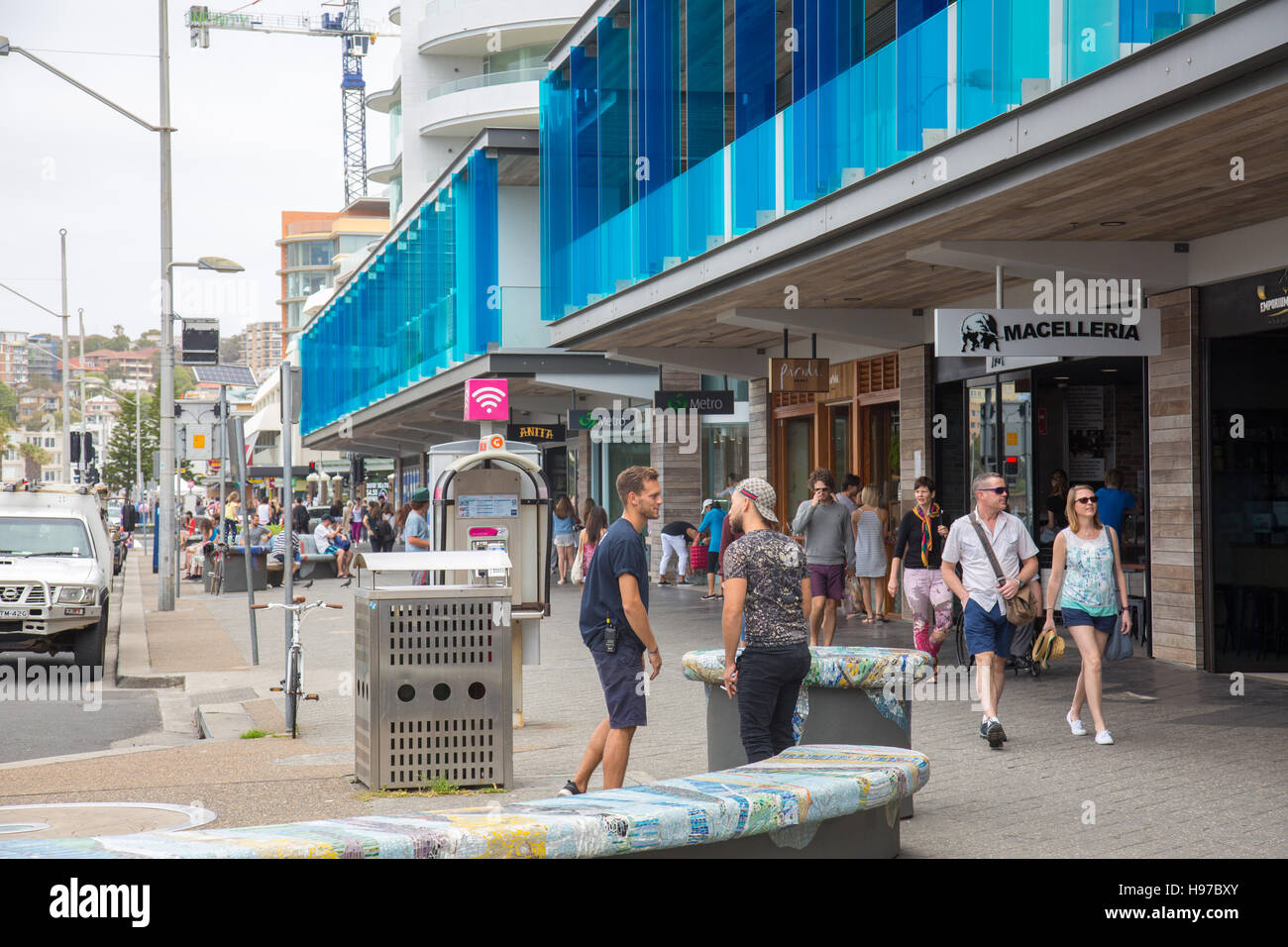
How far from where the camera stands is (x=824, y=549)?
14.0 meters

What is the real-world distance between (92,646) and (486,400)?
394 inches

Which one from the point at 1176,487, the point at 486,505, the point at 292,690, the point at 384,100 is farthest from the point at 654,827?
the point at 384,100

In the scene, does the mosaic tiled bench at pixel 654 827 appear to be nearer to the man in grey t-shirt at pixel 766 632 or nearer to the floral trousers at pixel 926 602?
the man in grey t-shirt at pixel 766 632

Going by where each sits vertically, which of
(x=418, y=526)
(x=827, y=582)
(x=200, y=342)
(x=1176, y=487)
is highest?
(x=200, y=342)

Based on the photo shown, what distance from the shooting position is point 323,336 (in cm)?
4938

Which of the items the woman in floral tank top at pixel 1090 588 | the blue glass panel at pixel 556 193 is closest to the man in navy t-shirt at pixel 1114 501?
the woman in floral tank top at pixel 1090 588

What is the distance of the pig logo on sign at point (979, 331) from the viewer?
37.1 ft

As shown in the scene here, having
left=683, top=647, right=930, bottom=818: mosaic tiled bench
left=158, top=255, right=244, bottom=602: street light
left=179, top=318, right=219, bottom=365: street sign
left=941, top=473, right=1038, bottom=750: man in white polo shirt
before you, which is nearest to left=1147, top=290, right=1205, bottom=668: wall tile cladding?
left=941, top=473, right=1038, bottom=750: man in white polo shirt

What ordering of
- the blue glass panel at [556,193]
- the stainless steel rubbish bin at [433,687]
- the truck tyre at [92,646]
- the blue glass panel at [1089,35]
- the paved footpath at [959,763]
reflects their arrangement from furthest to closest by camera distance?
the blue glass panel at [556,193] → the truck tyre at [92,646] → the blue glass panel at [1089,35] → the stainless steel rubbish bin at [433,687] → the paved footpath at [959,763]

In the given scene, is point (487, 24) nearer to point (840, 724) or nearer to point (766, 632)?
point (840, 724)

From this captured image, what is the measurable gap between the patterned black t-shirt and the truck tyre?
10566 mm

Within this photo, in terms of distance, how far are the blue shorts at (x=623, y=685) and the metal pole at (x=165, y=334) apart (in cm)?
1863

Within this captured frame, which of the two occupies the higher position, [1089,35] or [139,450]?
[1089,35]
